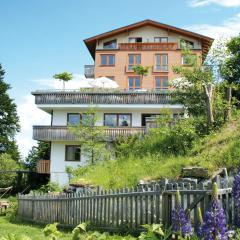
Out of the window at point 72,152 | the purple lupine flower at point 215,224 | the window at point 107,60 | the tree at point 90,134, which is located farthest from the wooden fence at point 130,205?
the window at point 107,60

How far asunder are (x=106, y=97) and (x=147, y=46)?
16.0 m

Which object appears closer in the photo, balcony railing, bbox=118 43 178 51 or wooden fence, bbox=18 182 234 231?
wooden fence, bbox=18 182 234 231

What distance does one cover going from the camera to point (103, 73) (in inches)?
1929

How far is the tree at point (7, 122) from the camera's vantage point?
163 ft

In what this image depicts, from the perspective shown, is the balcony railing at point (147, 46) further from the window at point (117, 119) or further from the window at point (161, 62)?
the window at point (117, 119)

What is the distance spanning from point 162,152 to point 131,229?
275 inches

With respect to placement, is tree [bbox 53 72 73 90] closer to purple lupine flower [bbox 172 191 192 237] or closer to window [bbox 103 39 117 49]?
window [bbox 103 39 117 49]

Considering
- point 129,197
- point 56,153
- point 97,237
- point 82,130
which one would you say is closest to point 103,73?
point 56,153

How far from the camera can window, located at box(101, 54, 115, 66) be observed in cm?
4944

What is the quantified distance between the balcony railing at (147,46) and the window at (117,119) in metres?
15.2

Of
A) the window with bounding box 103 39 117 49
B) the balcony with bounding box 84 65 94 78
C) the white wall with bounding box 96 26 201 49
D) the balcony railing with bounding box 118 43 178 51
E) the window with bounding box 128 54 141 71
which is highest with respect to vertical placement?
the white wall with bounding box 96 26 201 49

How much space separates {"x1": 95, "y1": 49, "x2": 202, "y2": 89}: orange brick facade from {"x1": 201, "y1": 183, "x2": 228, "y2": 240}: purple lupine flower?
4468 centimetres

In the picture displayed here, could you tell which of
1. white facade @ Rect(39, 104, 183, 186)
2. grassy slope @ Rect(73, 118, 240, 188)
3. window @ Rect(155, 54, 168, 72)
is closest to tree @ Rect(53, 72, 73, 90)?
white facade @ Rect(39, 104, 183, 186)

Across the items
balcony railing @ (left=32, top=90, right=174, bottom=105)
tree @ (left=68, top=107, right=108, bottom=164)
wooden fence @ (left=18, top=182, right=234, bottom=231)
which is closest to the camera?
wooden fence @ (left=18, top=182, right=234, bottom=231)
